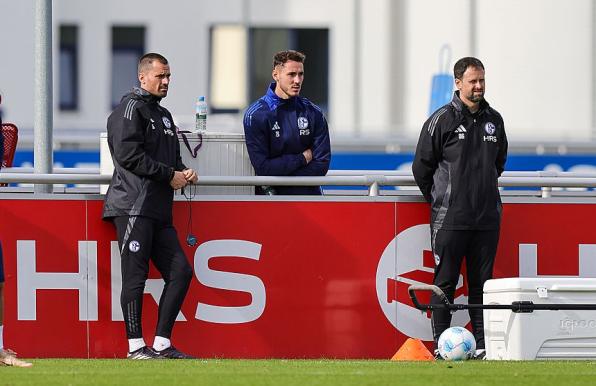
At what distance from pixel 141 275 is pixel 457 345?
2.18 metres

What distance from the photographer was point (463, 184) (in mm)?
11633

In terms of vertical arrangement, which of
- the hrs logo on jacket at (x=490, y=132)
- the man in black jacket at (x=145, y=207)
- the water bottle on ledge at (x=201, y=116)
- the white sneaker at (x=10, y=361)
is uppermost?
the water bottle on ledge at (x=201, y=116)

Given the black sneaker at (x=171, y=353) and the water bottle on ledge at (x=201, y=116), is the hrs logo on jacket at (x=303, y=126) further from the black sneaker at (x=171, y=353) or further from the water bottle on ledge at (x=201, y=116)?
the black sneaker at (x=171, y=353)

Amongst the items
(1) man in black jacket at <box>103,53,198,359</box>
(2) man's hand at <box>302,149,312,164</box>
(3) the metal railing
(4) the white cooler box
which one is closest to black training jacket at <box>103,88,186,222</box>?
(1) man in black jacket at <box>103,53,198,359</box>

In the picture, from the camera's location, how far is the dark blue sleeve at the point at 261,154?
12062mm

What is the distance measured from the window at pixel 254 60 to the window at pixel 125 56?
1229 millimetres

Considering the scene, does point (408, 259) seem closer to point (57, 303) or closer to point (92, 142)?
point (57, 303)

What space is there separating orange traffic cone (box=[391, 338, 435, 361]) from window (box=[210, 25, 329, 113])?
51.7ft

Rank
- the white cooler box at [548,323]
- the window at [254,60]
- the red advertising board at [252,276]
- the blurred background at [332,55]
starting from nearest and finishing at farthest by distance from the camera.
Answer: the white cooler box at [548,323], the red advertising board at [252,276], the blurred background at [332,55], the window at [254,60]

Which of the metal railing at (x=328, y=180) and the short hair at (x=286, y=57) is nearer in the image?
the metal railing at (x=328, y=180)

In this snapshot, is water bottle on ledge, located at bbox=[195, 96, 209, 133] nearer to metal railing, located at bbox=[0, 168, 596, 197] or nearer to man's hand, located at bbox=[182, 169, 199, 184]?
metal railing, located at bbox=[0, 168, 596, 197]

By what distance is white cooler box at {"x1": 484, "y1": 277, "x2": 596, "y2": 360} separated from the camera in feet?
36.9

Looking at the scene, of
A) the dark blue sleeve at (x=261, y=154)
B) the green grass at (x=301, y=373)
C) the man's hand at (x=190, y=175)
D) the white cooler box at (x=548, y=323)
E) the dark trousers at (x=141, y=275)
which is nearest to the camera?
the green grass at (x=301, y=373)

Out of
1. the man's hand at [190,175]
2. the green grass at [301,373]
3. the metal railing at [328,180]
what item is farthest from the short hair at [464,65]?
the green grass at [301,373]
